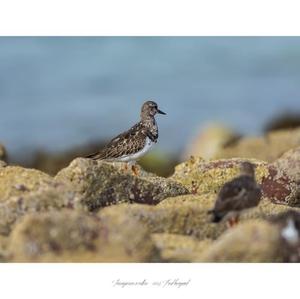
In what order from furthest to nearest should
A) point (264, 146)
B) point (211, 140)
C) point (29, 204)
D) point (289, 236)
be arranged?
point (211, 140) → point (264, 146) → point (29, 204) → point (289, 236)

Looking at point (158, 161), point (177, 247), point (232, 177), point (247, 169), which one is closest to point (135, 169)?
point (232, 177)

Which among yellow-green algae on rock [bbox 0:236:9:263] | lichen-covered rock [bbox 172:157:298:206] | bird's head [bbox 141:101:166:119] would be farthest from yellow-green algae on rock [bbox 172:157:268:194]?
yellow-green algae on rock [bbox 0:236:9:263]

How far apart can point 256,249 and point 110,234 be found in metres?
1.39

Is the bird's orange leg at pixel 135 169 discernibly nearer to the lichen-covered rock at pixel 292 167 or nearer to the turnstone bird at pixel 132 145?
the turnstone bird at pixel 132 145

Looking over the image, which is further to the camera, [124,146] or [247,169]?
[124,146]

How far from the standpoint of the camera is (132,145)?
479 inches

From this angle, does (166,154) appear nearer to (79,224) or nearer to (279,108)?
(279,108)

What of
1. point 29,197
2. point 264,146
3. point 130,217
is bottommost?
point 130,217

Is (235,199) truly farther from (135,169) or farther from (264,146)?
(264,146)

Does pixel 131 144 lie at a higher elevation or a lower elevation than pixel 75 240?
higher

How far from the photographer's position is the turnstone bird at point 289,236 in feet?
29.4

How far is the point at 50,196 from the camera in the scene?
968 cm

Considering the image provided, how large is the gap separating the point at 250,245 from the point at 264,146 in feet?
31.6
